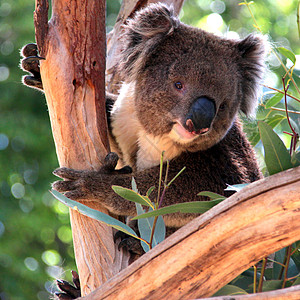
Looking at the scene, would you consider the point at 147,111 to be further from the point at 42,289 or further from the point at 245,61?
the point at 42,289

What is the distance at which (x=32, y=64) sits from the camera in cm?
234

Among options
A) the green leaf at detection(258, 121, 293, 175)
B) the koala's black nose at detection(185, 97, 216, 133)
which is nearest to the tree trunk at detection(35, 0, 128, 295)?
the koala's black nose at detection(185, 97, 216, 133)

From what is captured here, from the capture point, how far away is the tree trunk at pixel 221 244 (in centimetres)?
133

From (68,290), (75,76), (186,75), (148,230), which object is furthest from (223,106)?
(68,290)

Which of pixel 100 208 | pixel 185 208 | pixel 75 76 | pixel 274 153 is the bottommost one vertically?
pixel 100 208

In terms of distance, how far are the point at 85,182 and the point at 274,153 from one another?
98 cm

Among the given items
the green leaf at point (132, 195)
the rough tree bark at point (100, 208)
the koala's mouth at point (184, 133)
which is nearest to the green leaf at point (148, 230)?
the green leaf at point (132, 195)

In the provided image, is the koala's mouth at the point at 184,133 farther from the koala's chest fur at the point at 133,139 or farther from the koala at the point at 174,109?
the koala's chest fur at the point at 133,139

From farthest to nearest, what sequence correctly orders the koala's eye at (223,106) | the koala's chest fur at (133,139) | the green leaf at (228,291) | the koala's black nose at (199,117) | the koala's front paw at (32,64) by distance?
the koala's chest fur at (133,139), the koala's eye at (223,106), the koala's front paw at (32,64), the koala's black nose at (199,117), the green leaf at (228,291)

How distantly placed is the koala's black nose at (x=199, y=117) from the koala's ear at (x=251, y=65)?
544 mm

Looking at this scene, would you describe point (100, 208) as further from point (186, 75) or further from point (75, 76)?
point (186, 75)

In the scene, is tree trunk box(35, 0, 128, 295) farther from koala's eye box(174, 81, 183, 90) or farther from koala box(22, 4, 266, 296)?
koala's eye box(174, 81, 183, 90)

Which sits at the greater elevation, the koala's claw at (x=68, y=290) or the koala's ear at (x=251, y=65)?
the koala's ear at (x=251, y=65)

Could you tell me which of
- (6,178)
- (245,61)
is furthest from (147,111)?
(6,178)
